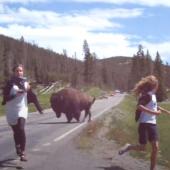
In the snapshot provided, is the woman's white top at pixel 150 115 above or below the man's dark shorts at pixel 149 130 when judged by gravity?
above

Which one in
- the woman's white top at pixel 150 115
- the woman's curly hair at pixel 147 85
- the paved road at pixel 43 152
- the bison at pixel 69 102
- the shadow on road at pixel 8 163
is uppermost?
the woman's curly hair at pixel 147 85

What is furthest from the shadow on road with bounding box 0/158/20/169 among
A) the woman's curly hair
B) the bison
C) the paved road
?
the bison

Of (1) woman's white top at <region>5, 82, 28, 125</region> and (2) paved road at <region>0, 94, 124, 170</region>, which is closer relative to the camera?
(2) paved road at <region>0, 94, 124, 170</region>

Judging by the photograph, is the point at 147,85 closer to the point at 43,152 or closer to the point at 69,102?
the point at 43,152

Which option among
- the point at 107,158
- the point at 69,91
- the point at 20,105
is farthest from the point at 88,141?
the point at 69,91

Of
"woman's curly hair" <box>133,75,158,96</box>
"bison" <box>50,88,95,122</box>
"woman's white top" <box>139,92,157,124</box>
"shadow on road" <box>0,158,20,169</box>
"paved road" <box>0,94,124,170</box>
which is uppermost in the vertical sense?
"woman's curly hair" <box>133,75,158,96</box>

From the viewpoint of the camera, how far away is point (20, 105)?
44.5 feet

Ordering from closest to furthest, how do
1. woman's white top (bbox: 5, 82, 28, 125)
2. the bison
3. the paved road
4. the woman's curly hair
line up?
the woman's curly hair, the paved road, woman's white top (bbox: 5, 82, 28, 125), the bison

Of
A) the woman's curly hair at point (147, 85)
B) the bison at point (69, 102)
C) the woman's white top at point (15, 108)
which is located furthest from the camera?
the bison at point (69, 102)

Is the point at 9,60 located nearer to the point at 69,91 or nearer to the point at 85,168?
the point at 69,91

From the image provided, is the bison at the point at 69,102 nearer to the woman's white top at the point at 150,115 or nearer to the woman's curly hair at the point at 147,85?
the woman's white top at the point at 150,115

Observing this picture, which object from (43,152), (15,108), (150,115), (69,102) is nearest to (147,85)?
(150,115)

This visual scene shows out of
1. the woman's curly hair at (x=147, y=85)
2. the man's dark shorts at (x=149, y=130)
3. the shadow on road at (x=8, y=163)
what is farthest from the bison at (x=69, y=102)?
the woman's curly hair at (x=147, y=85)

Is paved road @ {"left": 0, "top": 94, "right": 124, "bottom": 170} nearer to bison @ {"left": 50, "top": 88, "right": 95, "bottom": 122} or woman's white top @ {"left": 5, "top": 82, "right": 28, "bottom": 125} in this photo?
woman's white top @ {"left": 5, "top": 82, "right": 28, "bottom": 125}
